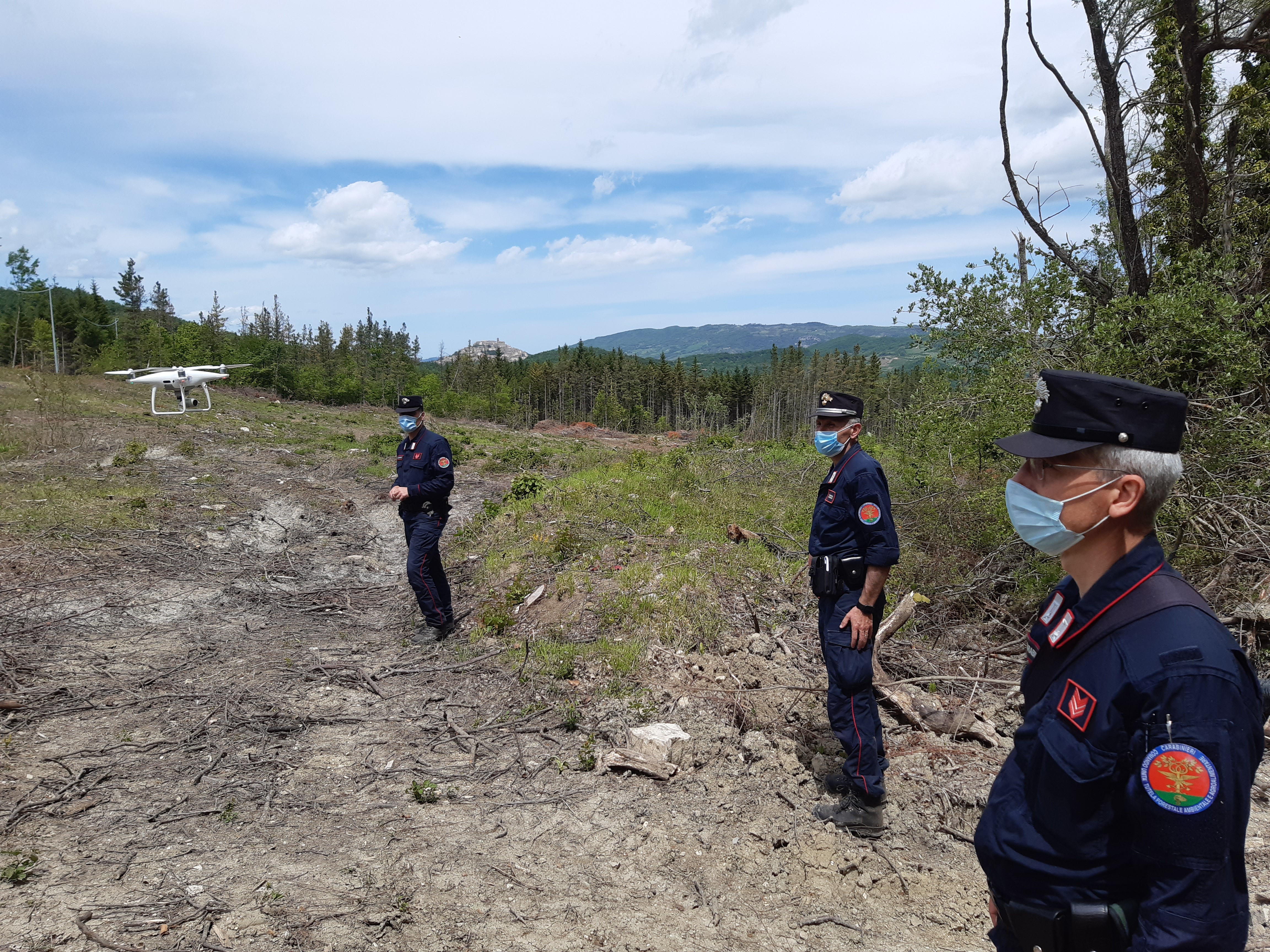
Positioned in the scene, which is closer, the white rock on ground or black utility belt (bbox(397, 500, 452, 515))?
the white rock on ground

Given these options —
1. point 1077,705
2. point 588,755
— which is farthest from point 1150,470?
point 588,755

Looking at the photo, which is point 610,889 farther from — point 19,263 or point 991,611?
point 19,263

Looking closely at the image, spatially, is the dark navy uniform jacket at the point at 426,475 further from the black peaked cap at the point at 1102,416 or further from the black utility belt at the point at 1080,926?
the black utility belt at the point at 1080,926

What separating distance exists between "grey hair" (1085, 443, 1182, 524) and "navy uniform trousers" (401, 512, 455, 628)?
20.0ft

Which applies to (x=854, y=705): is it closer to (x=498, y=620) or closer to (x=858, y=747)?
(x=858, y=747)

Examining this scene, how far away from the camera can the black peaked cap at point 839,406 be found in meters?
4.07

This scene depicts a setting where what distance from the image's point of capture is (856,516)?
3.85m

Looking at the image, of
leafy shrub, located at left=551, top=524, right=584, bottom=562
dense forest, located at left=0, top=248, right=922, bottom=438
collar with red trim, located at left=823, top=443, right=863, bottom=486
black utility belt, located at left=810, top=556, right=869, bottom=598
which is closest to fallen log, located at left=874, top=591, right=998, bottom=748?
black utility belt, located at left=810, top=556, right=869, bottom=598

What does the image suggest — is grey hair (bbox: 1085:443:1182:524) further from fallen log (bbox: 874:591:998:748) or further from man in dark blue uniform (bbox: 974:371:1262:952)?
fallen log (bbox: 874:591:998:748)

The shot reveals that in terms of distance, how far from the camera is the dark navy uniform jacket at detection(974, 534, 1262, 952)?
1307 mm

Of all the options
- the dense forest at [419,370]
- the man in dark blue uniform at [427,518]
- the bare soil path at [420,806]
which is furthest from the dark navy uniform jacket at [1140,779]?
the dense forest at [419,370]

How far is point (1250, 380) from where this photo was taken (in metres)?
6.00

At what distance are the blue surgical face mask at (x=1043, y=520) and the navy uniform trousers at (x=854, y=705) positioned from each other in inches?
79.6

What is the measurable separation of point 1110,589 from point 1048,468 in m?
0.32
